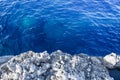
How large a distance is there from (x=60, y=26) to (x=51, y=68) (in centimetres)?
1360

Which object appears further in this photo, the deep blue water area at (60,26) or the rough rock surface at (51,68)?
the deep blue water area at (60,26)

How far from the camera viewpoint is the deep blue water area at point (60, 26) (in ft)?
85.5

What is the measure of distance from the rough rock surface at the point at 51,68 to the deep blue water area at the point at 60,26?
8.58 m

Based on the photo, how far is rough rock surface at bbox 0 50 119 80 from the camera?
1517 cm

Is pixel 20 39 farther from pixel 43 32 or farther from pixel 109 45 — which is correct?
pixel 109 45

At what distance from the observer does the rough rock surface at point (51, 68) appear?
15.2 m

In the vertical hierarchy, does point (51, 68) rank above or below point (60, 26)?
above

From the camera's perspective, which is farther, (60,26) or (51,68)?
(60,26)

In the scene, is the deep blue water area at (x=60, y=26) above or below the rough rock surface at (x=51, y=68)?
below

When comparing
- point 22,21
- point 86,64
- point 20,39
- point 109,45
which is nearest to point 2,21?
point 22,21

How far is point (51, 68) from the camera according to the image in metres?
15.9

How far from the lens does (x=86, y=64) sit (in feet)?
55.2

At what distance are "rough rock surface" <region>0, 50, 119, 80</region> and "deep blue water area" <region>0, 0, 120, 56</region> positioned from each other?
8.58 meters

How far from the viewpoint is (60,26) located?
95.0 feet
